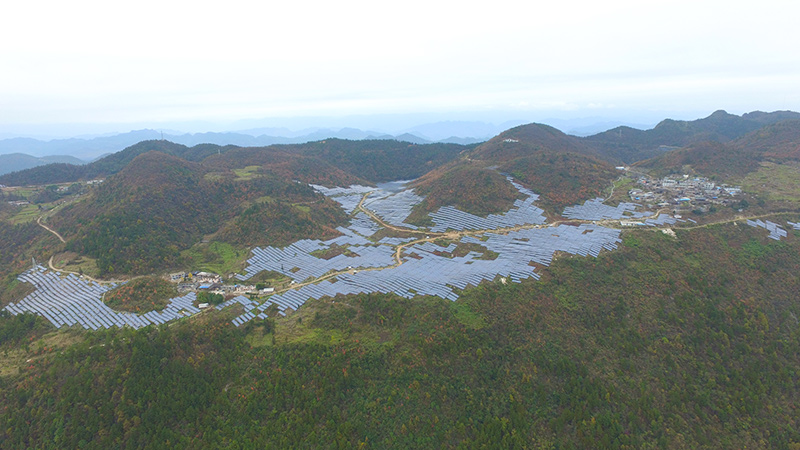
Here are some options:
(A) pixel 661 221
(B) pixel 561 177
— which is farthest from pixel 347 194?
(A) pixel 661 221

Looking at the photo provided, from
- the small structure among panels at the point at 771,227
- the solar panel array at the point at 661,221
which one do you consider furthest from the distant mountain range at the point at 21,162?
the small structure among panels at the point at 771,227

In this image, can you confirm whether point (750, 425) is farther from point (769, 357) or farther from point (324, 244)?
point (324, 244)

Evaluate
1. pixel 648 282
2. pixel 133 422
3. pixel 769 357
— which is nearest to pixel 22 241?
pixel 133 422

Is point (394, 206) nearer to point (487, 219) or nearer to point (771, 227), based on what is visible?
point (487, 219)

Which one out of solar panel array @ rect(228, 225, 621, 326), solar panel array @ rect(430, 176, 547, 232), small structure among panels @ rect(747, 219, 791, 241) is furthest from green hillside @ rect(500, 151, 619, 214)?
small structure among panels @ rect(747, 219, 791, 241)

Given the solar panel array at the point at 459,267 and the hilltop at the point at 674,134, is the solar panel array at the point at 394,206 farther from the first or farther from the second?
the hilltop at the point at 674,134

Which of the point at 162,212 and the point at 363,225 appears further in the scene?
the point at 363,225
